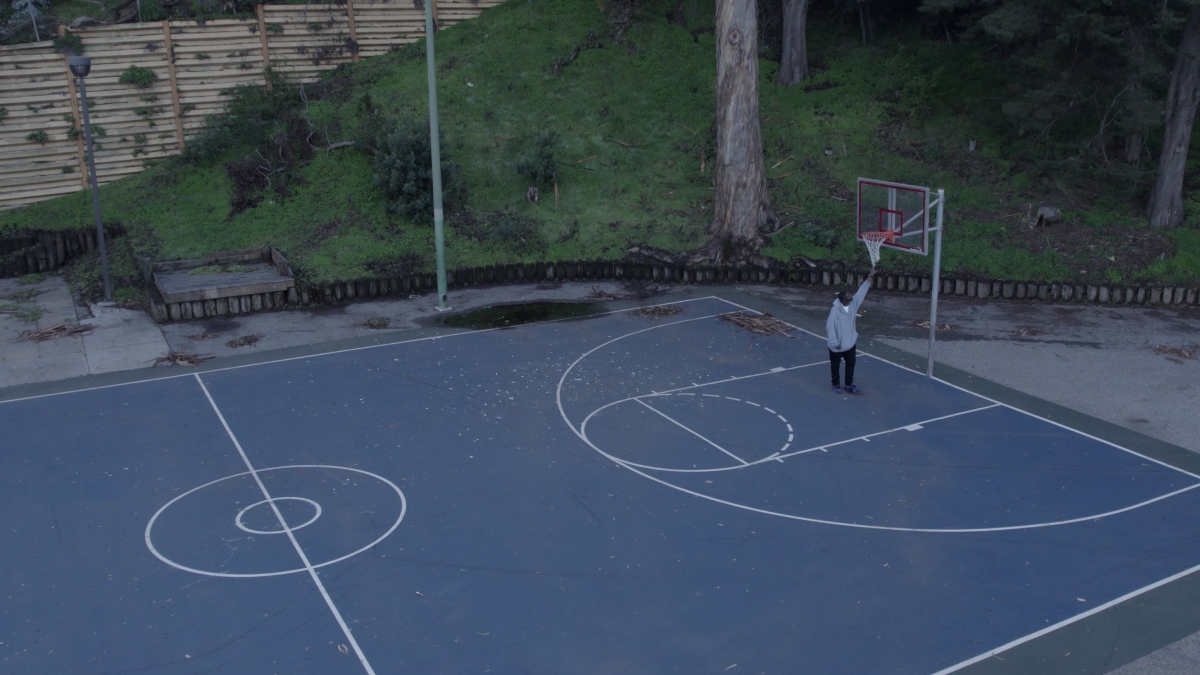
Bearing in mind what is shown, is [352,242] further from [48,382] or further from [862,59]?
[862,59]

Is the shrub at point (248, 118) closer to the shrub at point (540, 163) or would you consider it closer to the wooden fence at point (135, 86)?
the wooden fence at point (135, 86)

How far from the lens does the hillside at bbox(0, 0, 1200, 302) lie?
1875 cm

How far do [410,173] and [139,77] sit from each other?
296 inches

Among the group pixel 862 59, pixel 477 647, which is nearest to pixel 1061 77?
pixel 862 59

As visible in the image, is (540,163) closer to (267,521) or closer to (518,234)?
(518,234)

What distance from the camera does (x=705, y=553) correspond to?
862 centimetres

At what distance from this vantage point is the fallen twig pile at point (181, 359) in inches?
540

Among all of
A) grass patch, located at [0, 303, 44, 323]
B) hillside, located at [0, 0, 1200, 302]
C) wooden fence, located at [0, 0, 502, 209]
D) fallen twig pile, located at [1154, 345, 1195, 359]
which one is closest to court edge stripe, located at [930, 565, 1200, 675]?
fallen twig pile, located at [1154, 345, 1195, 359]

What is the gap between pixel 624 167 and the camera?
873 inches

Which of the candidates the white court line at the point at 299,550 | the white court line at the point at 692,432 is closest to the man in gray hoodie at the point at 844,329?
the white court line at the point at 692,432

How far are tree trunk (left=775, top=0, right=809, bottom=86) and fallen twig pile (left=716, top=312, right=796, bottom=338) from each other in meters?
11.7

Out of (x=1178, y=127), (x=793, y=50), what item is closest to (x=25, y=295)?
(x=793, y=50)

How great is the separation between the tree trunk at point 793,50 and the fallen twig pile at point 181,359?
17.5 m

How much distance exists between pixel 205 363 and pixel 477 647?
845 cm
